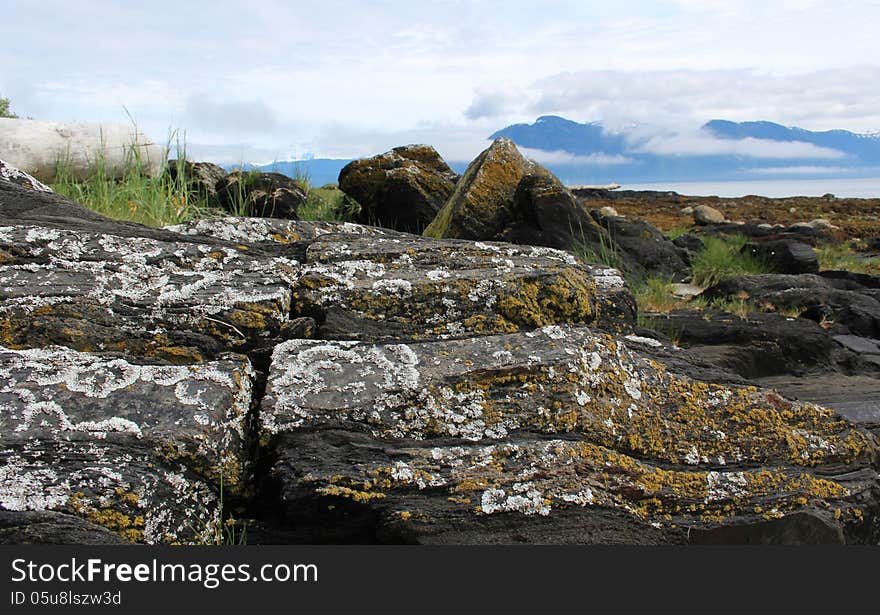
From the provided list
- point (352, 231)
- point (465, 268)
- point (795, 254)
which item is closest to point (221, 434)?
point (465, 268)

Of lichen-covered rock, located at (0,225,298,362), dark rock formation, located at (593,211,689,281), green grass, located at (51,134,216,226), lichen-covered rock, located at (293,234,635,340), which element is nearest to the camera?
lichen-covered rock, located at (0,225,298,362)

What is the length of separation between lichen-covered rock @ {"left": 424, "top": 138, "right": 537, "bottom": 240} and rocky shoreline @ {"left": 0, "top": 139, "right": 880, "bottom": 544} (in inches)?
192

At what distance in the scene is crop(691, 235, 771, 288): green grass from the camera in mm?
12430

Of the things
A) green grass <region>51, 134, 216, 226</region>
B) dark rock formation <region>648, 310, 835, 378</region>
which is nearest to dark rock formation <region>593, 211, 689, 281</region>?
dark rock formation <region>648, 310, 835, 378</region>

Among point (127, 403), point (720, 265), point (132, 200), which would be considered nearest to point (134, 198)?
point (132, 200)

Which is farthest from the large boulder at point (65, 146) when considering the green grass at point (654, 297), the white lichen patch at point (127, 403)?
the white lichen patch at point (127, 403)

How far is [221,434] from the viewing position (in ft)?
10.1

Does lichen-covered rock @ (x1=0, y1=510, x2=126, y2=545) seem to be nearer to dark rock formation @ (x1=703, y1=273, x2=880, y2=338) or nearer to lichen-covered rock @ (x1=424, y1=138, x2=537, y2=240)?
lichen-covered rock @ (x1=424, y1=138, x2=537, y2=240)

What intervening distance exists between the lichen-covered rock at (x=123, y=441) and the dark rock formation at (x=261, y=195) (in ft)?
22.8

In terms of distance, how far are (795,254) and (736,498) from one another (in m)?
11.3

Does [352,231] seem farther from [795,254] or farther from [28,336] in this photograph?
[795,254]

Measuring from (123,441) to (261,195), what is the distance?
8067 millimetres

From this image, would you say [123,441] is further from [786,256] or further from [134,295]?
[786,256]

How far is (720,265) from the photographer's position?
13125 millimetres
